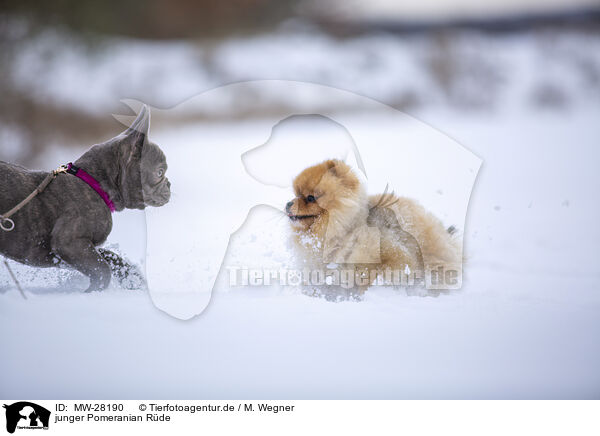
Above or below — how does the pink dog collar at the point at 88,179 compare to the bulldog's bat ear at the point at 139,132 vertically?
below

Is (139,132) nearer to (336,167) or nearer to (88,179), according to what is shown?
(88,179)

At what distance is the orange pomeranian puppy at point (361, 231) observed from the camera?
0.92 metres

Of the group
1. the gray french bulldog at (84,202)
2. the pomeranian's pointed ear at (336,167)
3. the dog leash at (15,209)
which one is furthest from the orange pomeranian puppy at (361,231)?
the dog leash at (15,209)

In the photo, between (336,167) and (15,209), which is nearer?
(15,209)

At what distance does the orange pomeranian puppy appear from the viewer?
918 mm

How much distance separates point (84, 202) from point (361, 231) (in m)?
0.49

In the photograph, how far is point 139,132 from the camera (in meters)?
0.88

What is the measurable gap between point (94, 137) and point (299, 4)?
2.60ft

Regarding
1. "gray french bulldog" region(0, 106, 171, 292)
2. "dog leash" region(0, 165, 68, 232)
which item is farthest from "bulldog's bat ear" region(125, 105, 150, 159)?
"dog leash" region(0, 165, 68, 232)
